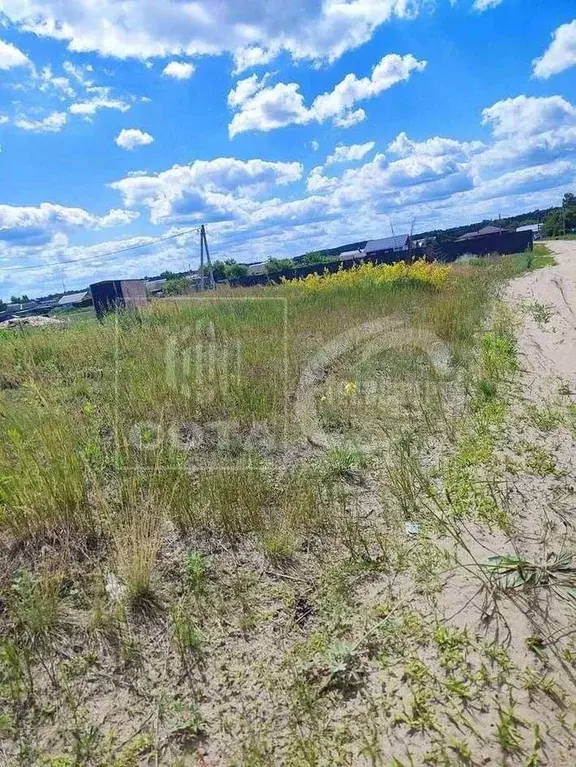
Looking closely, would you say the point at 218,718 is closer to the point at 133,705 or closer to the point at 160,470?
the point at 133,705

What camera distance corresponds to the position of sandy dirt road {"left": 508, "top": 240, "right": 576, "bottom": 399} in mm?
5695

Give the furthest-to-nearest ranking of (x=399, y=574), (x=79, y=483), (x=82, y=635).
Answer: (x=79, y=483)
(x=399, y=574)
(x=82, y=635)

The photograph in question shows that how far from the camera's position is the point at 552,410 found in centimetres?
458

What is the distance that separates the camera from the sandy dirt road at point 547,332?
5695mm

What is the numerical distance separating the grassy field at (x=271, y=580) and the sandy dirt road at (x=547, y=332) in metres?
1.08

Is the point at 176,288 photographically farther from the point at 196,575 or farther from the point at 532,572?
the point at 532,572

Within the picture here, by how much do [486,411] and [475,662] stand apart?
307 cm

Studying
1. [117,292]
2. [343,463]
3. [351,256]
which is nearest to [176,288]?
[117,292]

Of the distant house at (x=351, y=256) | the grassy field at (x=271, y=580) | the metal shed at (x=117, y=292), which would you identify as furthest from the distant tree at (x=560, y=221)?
the grassy field at (x=271, y=580)

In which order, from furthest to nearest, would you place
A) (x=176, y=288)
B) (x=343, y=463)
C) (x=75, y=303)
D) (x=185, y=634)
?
(x=75, y=303)
(x=176, y=288)
(x=343, y=463)
(x=185, y=634)

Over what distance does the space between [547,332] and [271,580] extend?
7.52 meters

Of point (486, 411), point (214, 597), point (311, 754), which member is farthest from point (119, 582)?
point (486, 411)

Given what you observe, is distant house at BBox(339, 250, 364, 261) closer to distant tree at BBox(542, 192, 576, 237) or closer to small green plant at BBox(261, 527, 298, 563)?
small green plant at BBox(261, 527, 298, 563)

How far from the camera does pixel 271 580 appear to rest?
8.06 ft
